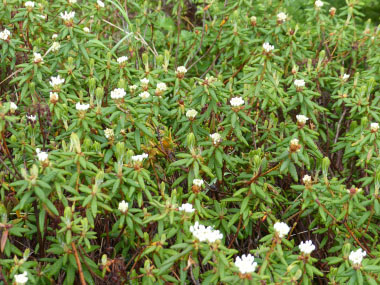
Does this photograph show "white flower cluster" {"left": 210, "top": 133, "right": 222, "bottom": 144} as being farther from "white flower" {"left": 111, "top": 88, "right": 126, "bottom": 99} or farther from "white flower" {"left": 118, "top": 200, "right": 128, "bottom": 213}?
"white flower" {"left": 118, "top": 200, "right": 128, "bottom": 213}

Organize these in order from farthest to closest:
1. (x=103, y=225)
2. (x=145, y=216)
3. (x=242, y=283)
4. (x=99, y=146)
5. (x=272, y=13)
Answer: (x=272, y=13)
(x=103, y=225)
(x=99, y=146)
(x=145, y=216)
(x=242, y=283)

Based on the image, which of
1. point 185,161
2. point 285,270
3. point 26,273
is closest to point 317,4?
point 185,161

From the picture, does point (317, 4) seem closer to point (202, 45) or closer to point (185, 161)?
point (202, 45)

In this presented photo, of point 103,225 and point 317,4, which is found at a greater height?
point 317,4

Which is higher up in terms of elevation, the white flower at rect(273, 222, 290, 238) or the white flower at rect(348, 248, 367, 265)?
the white flower at rect(273, 222, 290, 238)

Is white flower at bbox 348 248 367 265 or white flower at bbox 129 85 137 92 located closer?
white flower at bbox 348 248 367 265

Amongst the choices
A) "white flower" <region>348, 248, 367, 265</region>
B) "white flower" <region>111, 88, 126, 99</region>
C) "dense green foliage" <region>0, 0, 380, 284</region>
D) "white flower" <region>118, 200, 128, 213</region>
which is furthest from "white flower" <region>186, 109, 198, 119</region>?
"white flower" <region>348, 248, 367, 265</region>

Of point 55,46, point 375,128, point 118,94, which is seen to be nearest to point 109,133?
point 118,94

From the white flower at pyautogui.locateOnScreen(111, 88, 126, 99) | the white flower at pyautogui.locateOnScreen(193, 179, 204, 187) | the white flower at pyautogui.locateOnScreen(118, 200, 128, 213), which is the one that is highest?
the white flower at pyautogui.locateOnScreen(111, 88, 126, 99)

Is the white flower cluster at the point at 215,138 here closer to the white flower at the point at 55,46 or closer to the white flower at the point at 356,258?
the white flower at the point at 356,258
